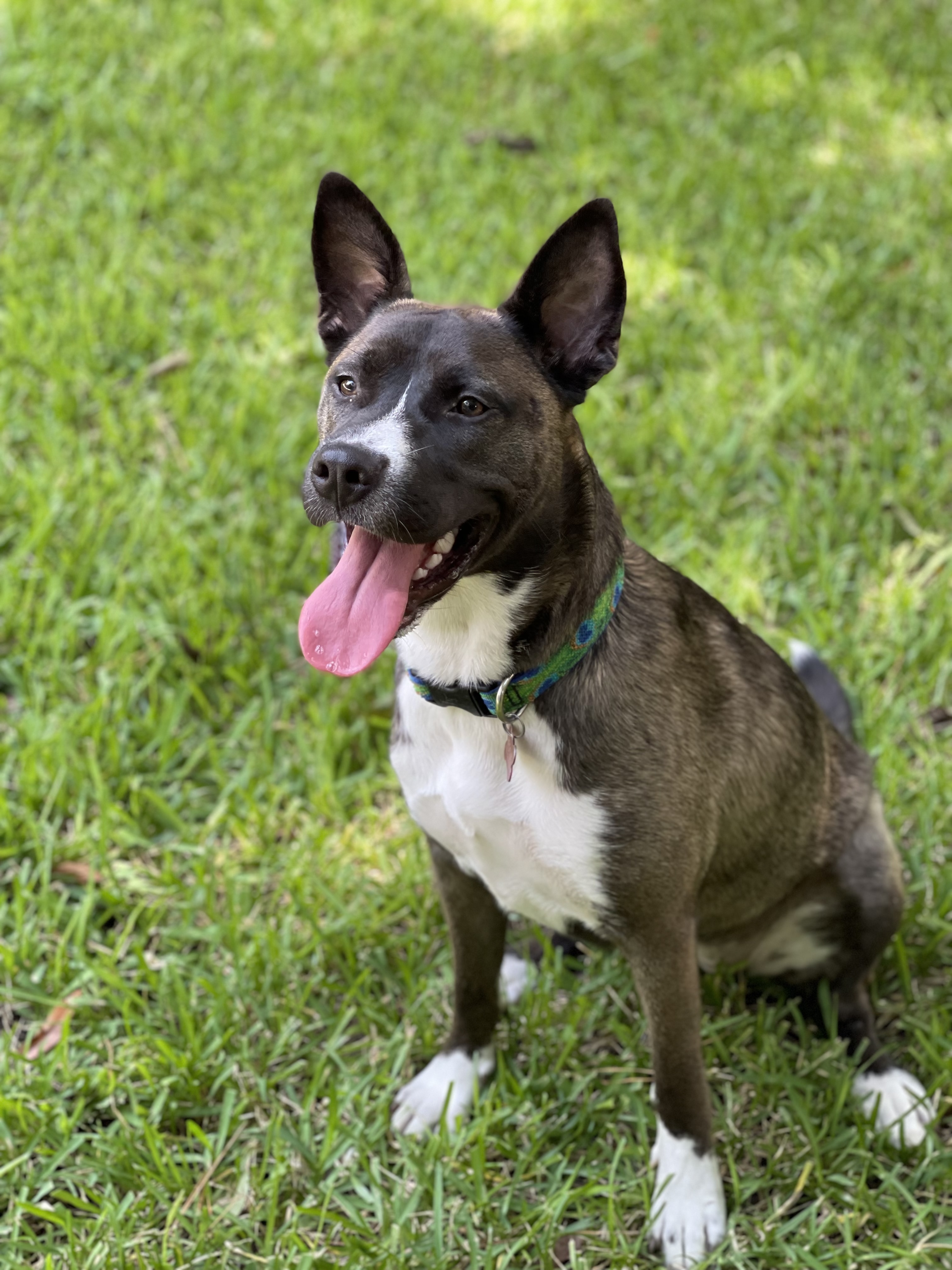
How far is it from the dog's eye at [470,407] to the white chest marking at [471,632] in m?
0.29

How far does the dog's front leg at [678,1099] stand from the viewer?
2.56 m

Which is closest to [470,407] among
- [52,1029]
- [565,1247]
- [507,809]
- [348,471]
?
[348,471]

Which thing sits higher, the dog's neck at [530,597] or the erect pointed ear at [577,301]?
the erect pointed ear at [577,301]

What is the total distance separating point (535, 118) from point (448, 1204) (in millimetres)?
5333

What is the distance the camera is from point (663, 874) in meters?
2.47

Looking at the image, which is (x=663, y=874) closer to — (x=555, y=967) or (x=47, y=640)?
(x=555, y=967)

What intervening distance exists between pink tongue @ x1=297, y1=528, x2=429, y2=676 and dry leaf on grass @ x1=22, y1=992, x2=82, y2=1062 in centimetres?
135

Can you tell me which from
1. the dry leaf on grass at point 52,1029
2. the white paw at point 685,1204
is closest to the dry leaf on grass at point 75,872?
the dry leaf on grass at point 52,1029

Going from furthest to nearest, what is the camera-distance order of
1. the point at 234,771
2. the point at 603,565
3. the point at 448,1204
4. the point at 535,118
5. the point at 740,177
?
1. the point at 535,118
2. the point at 740,177
3. the point at 234,771
4. the point at 448,1204
5. the point at 603,565

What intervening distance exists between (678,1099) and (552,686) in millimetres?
953

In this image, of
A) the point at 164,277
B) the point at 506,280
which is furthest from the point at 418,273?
the point at 164,277

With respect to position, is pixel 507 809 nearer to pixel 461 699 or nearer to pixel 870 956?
pixel 461 699

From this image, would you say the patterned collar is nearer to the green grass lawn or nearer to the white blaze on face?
the white blaze on face

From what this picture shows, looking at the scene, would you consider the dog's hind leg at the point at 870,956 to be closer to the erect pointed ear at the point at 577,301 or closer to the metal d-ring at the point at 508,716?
the metal d-ring at the point at 508,716
